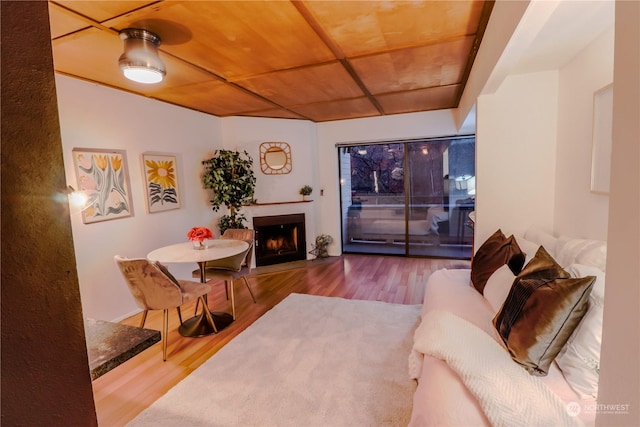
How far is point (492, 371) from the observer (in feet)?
4.24

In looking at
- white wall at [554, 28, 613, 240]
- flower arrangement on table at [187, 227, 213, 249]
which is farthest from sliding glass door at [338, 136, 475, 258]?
flower arrangement on table at [187, 227, 213, 249]

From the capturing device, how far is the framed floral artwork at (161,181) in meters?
3.61

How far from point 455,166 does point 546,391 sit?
14.0 ft

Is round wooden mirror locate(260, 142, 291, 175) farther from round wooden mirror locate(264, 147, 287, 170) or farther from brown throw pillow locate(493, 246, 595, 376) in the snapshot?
brown throw pillow locate(493, 246, 595, 376)

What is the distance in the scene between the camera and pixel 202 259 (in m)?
2.65

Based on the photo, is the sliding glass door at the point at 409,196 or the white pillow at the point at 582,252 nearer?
the white pillow at the point at 582,252

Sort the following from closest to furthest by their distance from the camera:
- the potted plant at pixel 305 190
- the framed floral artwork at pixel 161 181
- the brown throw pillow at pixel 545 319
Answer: the brown throw pillow at pixel 545 319, the framed floral artwork at pixel 161 181, the potted plant at pixel 305 190

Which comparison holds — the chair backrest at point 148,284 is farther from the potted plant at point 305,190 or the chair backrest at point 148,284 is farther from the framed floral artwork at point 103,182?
the potted plant at point 305,190

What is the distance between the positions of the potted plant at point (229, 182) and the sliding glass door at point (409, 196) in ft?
6.22

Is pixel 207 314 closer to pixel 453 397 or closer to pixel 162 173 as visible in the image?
pixel 162 173

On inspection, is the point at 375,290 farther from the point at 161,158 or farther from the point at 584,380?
the point at 161,158

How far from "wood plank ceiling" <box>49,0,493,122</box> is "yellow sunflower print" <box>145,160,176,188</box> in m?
0.79

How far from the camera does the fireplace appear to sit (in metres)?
5.02

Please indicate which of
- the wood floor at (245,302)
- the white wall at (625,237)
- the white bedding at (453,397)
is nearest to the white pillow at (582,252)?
the white bedding at (453,397)
